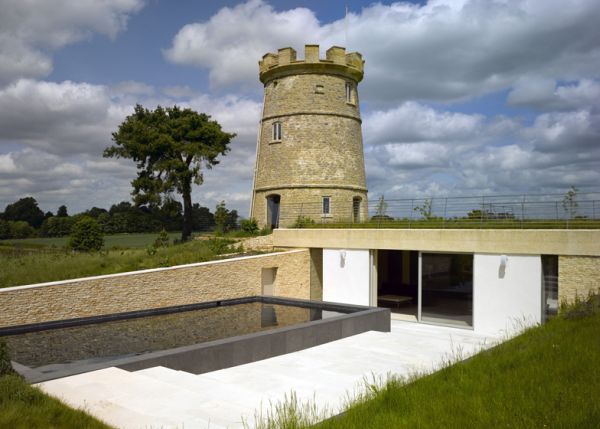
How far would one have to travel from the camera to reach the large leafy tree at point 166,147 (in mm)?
24734

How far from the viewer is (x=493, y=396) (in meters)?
5.96

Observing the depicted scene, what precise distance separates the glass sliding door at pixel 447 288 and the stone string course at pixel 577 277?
283cm

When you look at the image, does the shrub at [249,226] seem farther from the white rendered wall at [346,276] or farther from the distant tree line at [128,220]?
the white rendered wall at [346,276]

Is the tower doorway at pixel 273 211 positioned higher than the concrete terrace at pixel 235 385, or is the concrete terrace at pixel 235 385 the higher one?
the tower doorway at pixel 273 211

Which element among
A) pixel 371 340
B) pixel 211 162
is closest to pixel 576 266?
pixel 371 340

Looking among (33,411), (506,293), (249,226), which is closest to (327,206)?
(249,226)

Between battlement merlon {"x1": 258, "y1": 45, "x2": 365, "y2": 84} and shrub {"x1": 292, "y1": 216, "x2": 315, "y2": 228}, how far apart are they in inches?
258

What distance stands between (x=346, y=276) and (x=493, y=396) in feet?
37.2

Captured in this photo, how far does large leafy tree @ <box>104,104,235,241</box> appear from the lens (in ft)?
81.1

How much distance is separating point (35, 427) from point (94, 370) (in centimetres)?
253

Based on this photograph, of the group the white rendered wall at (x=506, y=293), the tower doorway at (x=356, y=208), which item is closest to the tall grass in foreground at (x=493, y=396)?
the white rendered wall at (x=506, y=293)

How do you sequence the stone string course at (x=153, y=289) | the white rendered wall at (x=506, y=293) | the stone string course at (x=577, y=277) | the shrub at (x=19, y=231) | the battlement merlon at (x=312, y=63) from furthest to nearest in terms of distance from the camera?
the shrub at (x=19, y=231) < the battlement merlon at (x=312, y=63) < the white rendered wall at (x=506, y=293) < the stone string course at (x=577, y=277) < the stone string course at (x=153, y=289)

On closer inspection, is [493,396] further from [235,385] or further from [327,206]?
[327,206]

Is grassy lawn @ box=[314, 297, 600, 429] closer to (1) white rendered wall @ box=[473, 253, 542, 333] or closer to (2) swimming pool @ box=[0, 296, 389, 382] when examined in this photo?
(2) swimming pool @ box=[0, 296, 389, 382]
